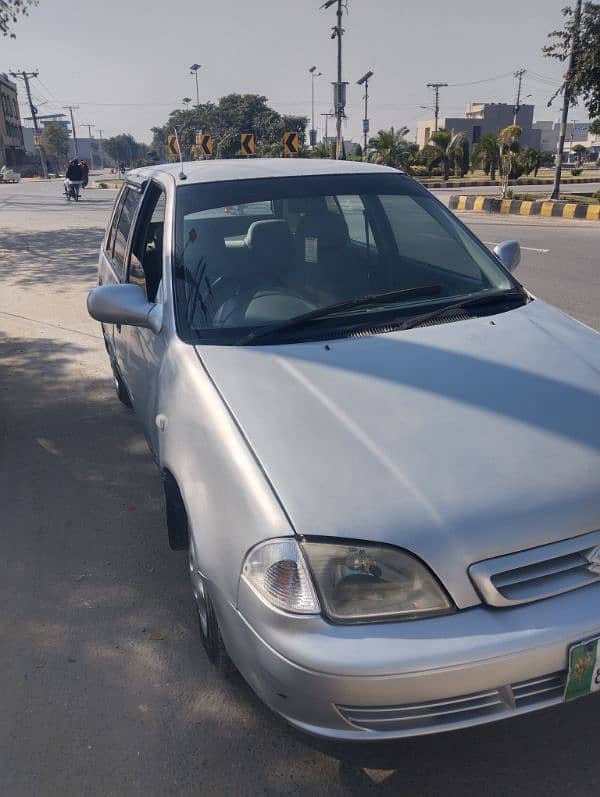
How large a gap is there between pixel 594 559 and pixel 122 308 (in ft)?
6.63

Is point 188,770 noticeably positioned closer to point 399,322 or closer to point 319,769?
point 319,769

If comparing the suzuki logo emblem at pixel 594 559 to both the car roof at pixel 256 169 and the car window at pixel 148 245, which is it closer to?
the car roof at pixel 256 169

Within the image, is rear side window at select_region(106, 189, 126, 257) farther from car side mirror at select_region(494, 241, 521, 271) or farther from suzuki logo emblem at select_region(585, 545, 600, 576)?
suzuki logo emblem at select_region(585, 545, 600, 576)

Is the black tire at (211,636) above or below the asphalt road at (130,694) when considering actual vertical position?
above

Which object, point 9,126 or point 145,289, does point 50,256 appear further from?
point 9,126

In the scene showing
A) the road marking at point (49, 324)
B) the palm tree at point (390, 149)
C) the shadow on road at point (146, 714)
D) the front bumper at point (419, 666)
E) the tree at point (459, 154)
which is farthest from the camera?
the tree at point (459, 154)

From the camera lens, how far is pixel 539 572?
1841 mm

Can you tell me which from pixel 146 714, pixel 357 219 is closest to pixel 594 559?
pixel 146 714

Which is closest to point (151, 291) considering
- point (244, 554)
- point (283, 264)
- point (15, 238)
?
point (283, 264)

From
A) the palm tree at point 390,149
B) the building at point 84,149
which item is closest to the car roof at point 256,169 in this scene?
the palm tree at point 390,149

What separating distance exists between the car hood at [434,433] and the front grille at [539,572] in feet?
0.09

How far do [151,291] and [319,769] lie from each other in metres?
2.38

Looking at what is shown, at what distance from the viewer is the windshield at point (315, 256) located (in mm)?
2805

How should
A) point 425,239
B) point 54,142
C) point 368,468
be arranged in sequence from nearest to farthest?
point 368,468
point 425,239
point 54,142
